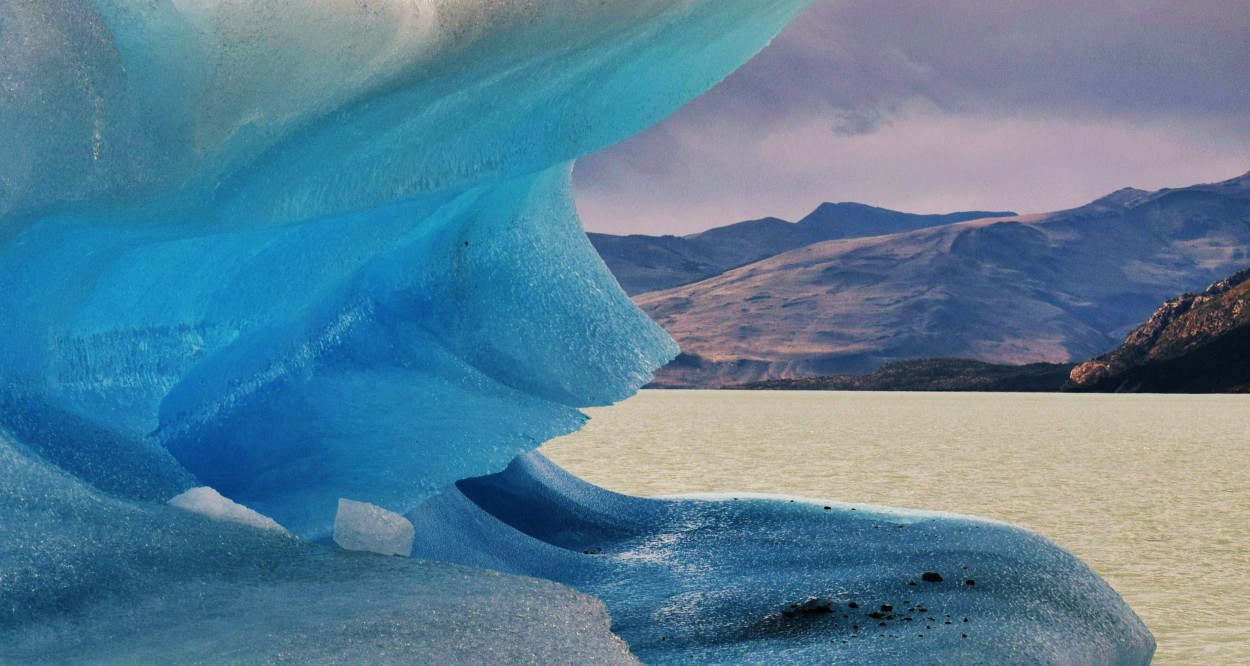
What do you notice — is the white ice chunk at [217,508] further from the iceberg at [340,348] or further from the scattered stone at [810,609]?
the scattered stone at [810,609]

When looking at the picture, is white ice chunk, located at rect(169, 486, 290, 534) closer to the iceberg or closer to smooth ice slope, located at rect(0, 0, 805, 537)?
the iceberg

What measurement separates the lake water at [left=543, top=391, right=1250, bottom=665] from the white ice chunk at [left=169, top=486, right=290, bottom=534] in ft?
9.59

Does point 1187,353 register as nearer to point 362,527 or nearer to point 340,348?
point 340,348

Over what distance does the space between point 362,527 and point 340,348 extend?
2.75ft

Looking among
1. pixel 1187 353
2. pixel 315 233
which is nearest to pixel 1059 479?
pixel 315 233

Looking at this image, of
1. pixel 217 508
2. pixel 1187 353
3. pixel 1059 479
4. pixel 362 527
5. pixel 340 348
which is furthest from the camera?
pixel 1187 353

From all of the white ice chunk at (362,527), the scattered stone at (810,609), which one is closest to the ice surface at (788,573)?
the scattered stone at (810,609)

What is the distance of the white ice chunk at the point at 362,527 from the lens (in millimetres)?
3186

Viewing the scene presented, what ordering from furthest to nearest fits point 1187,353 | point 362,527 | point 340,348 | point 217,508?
point 1187,353 → point 340,348 → point 362,527 → point 217,508

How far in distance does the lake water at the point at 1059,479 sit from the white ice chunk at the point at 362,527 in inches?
102

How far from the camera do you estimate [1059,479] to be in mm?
10367

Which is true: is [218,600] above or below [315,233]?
below

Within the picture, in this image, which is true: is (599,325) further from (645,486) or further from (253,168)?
(645,486)

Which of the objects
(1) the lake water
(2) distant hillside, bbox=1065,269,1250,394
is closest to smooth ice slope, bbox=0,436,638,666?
(1) the lake water
